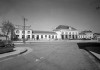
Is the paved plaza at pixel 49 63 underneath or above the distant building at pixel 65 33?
underneath

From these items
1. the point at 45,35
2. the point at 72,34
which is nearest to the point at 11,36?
the point at 45,35

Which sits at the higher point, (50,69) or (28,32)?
(28,32)

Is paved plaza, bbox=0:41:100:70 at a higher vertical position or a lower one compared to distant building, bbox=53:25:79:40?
lower

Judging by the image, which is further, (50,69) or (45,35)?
(45,35)

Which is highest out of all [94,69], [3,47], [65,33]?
[65,33]

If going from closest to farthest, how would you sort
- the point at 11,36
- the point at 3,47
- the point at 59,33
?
1. the point at 3,47
2. the point at 11,36
3. the point at 59,33

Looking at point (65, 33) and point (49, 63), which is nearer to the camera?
point (49, 63)

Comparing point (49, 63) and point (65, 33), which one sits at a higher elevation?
point (65, 33)

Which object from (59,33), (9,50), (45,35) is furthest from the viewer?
(59,33)

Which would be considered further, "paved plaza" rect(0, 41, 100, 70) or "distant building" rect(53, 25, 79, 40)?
"distant building" rect(53, 25, 79, 40)

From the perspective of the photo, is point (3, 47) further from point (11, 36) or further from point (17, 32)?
point (17, 32)

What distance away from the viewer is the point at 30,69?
14.6 ft

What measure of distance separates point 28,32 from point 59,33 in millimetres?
26024

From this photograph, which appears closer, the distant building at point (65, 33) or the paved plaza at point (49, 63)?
the paved plaza at point (49, 63)
